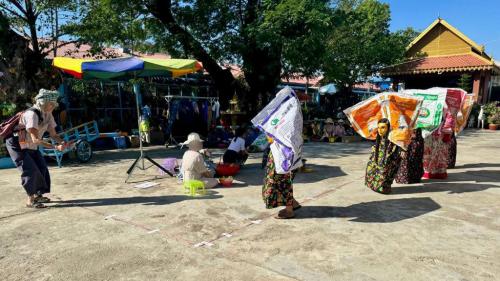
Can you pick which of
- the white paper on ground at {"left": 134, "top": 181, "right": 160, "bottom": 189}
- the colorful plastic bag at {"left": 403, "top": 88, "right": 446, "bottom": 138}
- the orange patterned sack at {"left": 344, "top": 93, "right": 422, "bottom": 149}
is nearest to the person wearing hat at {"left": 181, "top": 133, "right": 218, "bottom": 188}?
the white paper on ground at {"left": 134, "top": 181, "right": 160, "bottom": 189}

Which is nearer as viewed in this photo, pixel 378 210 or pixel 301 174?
pixel 378 210

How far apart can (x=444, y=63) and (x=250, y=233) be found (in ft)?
64.5

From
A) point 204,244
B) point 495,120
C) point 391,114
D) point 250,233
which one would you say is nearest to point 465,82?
point 495,120

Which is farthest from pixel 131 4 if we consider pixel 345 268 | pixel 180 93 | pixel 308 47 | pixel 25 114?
pixel 345 268

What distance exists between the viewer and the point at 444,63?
19891 mm

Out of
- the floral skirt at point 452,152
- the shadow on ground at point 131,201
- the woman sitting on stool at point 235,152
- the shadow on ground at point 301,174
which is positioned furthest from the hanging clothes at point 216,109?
the floral skirt at point 452,152

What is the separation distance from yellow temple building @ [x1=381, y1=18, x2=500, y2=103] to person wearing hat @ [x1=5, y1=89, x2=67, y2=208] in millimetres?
19427

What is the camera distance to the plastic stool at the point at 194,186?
227 inches

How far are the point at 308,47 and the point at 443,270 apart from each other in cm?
955

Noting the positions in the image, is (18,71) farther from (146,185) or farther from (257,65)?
(257,65)

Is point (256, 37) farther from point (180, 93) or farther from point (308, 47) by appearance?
point (180, 93)

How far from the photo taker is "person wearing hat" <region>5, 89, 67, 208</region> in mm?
4828

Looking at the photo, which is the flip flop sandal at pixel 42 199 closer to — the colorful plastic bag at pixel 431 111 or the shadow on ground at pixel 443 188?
the shadow on ground at pixel 443 188

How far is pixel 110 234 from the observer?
420 centimetres
